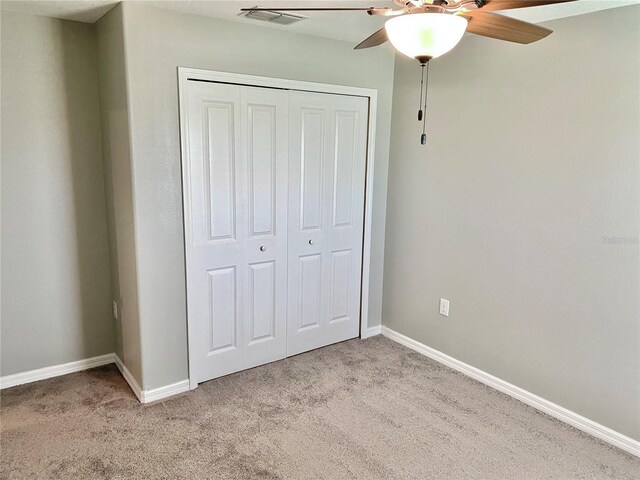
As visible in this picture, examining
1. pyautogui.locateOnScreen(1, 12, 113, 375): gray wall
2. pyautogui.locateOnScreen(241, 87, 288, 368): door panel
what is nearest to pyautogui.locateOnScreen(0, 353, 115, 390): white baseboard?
pyautogui.locateOnScreen(1, 12, 113, 375): gray wall

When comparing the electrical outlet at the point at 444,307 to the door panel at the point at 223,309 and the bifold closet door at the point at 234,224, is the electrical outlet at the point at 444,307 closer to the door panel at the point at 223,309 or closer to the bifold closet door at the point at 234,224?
the bifold closet door at the point at 234,224

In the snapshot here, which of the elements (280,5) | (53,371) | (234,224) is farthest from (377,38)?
(53,371)

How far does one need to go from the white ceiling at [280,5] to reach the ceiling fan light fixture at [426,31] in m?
0.93

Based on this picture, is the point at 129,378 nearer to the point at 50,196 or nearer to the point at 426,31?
the point at 50,196

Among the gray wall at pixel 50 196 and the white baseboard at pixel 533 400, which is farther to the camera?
the gray wall at pixel 50 196

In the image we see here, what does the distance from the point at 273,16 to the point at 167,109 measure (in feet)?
2.57

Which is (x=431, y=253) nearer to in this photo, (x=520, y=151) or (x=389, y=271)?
(x=389, y=271)

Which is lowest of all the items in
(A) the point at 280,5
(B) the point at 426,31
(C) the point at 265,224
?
(C) the point at 265,224

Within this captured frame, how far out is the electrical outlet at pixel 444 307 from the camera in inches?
131

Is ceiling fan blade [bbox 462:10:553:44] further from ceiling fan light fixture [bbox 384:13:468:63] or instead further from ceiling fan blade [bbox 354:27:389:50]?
ceiling fan blade [bbox 354:27:389:50]

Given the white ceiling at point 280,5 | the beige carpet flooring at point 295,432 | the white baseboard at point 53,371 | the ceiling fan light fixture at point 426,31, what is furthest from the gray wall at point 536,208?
the white baseboard at point 53,371

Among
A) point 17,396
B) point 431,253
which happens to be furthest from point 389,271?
point 17,396

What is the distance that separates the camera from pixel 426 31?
1.45 m

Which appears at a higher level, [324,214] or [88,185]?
[88,185]
